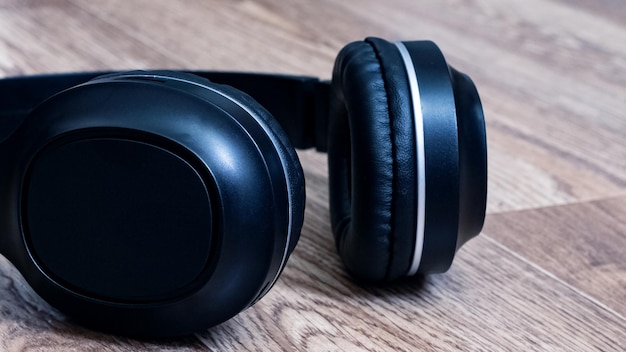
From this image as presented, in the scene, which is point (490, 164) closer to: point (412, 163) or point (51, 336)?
point (412, 163)

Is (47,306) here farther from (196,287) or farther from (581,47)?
(581,47)

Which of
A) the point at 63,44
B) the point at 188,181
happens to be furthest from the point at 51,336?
the point at 63,44

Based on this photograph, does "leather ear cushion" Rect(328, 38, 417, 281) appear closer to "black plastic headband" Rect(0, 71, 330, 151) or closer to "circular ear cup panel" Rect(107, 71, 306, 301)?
"circular ear cup panel" Rect(107, 71, 306, 301)

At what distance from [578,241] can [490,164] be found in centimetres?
23

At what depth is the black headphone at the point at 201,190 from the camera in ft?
2.28

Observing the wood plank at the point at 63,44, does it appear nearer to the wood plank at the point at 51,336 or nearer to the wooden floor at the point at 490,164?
the wooden floor at the point at 490,164

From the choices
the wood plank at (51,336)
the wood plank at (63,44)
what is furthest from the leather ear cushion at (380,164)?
the wood plank at (63,44)

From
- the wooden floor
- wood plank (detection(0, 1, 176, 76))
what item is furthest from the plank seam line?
wood plank (detection(0, 1, 176, 76))

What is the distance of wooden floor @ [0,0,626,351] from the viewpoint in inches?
31.7

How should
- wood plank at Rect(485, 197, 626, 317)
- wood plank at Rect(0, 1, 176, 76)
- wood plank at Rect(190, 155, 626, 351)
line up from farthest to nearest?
1. wood plank at Rect(0, 1, 176, 76)
2. wood plank at Rect(485, 197, 626, 317)
3. wood plank at Rect(190, 155, 626, 351)

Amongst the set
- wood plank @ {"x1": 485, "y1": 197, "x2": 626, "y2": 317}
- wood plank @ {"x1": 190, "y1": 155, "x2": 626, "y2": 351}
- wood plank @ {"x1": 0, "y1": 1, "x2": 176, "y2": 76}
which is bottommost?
wood plank @ {"x1": 0, "y1": 1, "x2": 176, "y2": 76}

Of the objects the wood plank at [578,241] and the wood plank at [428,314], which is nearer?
the wood plank at [428,314]

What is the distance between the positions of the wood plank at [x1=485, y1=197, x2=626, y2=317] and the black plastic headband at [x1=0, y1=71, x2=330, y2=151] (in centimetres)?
24

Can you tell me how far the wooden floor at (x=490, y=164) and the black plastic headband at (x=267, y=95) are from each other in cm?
9
